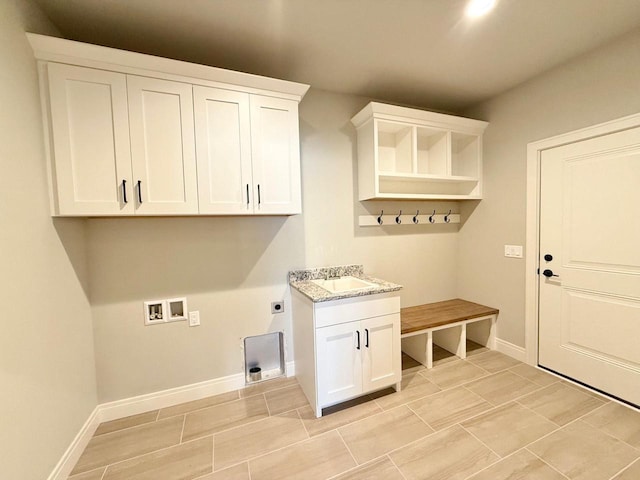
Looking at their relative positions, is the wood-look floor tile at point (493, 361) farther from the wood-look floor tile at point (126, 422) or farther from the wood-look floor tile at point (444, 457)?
the wood-look floor tile at point (126, 422)

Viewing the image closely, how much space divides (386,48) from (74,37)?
2074mm

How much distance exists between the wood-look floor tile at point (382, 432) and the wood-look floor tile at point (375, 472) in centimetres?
4

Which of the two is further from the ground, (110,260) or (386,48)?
(386,48)

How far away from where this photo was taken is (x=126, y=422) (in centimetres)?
185

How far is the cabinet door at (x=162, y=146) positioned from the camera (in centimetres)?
157

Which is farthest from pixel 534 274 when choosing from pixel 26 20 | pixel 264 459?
pixel 26 20

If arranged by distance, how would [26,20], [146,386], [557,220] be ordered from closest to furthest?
[26,20] → [146,386] → [557,220]

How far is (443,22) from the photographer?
1652 millimetres

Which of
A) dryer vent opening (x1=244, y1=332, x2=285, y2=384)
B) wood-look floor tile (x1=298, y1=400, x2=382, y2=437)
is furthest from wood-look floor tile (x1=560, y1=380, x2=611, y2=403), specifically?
dryer vent opening (x1=244, y1=332, x2=285, y2=384)

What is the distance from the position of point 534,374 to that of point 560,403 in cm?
39

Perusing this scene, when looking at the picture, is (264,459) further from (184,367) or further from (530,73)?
(530,73)

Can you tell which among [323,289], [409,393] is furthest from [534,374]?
[323,289]

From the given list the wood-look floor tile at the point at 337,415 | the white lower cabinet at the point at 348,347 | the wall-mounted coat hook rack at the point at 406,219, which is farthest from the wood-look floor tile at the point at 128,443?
the wall-mounted coat hook rack at the point at 406,219

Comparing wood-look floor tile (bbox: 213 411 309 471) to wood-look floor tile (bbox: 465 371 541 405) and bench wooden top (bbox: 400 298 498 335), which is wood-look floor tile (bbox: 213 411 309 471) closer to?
bench wooden top (bbox: 400 298 498 335)
